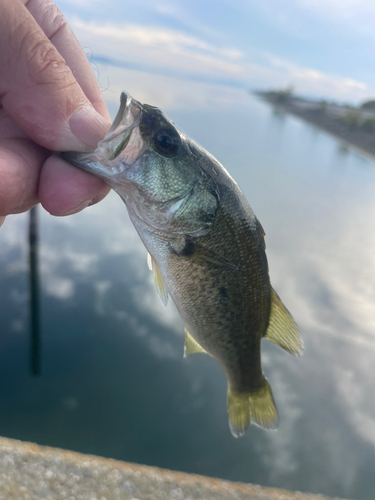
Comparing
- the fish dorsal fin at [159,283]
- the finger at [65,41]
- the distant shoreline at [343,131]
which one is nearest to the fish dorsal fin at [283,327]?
the fish dorsal fin at [159,283]

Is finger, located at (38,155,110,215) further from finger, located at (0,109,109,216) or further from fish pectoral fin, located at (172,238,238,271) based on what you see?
fish pectoral fin, located at (172,238,238,271)

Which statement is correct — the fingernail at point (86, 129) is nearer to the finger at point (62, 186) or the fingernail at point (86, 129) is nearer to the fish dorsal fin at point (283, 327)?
the finger at point (62, 186)

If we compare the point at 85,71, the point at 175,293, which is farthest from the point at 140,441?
the point at 85,71

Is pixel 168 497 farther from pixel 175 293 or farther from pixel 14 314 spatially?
pixel 14 314

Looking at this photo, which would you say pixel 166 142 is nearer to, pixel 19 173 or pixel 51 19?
pixel 19 173

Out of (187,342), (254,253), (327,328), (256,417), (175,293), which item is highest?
(254,253)

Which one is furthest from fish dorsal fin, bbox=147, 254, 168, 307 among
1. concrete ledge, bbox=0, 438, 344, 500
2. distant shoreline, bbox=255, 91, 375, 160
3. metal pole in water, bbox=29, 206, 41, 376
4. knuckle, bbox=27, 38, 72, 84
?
distant shoreline, bbox=255, 91, 375, 160

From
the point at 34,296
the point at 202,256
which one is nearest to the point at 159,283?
the point at 202,256
